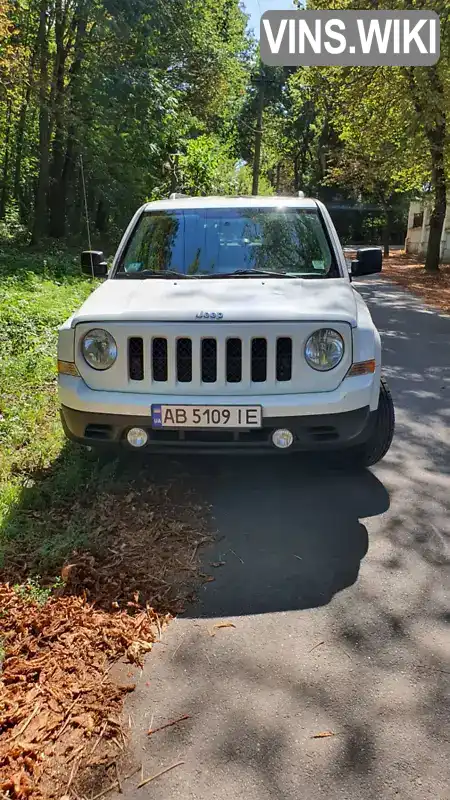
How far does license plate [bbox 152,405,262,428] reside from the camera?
3.73m

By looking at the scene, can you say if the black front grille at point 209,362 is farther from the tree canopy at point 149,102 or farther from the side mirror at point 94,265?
the tree canopy at point 149,102

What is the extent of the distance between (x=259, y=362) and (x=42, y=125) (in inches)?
720

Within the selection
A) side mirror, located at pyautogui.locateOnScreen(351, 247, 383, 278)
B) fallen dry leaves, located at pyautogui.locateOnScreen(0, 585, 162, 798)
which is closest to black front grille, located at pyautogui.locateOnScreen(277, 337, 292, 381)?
fallen dry leaves, located at pyautogui.locateOnScreen(0, 585, 162, 798)

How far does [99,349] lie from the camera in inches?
155

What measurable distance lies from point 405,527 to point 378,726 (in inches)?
65.8

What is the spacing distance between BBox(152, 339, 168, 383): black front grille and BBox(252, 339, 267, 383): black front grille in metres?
0.50

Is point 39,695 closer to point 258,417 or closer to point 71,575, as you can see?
point 71,575

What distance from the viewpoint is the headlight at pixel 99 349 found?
389cm

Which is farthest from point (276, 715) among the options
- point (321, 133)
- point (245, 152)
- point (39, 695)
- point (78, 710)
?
point (245, 152)

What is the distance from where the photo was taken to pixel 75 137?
2005 centimetres

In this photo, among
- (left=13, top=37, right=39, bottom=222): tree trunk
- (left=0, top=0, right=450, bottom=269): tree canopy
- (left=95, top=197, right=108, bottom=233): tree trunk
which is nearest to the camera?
(left=0, top=0, right=450, bottom=269): tree canopy

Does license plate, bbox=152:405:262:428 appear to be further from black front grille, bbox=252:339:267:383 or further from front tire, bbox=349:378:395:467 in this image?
front tire, bbox=349:378:395:467

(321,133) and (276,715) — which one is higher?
(321,133)

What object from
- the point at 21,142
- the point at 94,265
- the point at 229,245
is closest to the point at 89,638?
the point at 229,245
